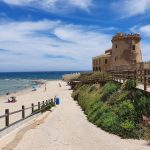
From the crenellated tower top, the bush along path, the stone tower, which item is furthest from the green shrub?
the crenellated tower top

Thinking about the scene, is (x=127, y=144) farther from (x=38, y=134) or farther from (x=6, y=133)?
(x=6, y=133)

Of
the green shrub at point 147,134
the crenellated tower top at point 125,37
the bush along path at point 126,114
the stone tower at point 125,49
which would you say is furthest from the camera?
the crenellated tower top at point 125,37

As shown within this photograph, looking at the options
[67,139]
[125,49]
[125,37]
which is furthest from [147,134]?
[125,37]

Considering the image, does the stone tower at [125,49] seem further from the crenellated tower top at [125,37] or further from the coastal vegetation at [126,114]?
the coastal vegetation at [126,114]

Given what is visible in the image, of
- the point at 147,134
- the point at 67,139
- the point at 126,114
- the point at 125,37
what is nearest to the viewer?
the point at 147,134

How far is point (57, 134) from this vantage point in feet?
58.2

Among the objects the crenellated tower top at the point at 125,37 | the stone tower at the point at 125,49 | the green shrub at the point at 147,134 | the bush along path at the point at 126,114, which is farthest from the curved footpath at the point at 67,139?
the crenellated tower top at the point at 125,37

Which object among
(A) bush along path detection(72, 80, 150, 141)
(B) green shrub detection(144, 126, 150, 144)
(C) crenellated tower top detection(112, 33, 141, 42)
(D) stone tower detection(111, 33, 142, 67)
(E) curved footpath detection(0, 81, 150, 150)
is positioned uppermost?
(C) crenellated tower top detection(112, 33, 141, 42)

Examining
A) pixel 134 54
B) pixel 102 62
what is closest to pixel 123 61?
pixel 134 54

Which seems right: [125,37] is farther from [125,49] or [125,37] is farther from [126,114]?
[126,114]

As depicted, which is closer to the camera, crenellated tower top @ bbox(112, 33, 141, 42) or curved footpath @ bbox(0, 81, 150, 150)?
curved footpath @ bbox(0, 81, 150, 150)

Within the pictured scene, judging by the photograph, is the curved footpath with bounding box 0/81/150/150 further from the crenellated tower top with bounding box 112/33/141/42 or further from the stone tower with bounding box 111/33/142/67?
the crenellated tower top with bounding box 112/33/141/42

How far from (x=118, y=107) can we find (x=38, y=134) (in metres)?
5.12

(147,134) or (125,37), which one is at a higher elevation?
(125,37)
